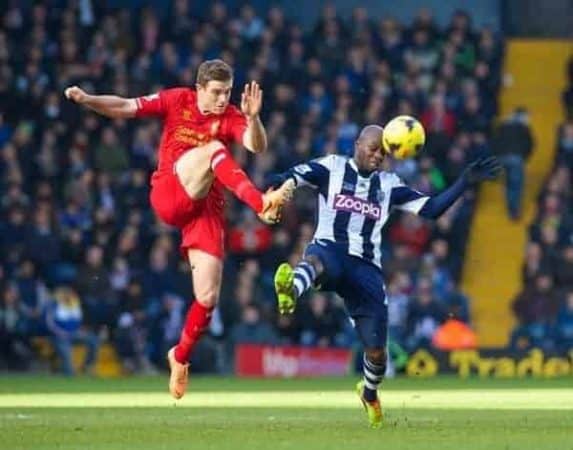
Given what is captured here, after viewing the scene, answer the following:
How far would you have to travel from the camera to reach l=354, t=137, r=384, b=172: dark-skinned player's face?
16016 mm

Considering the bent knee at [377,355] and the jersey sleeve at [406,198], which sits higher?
the jersey sleeve at [406,198]

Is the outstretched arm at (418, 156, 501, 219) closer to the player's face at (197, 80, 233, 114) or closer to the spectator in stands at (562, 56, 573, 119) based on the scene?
the player's face at (197, 80, 233, 114)

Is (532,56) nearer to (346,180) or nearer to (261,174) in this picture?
(261,174)

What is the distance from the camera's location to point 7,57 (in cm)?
2897

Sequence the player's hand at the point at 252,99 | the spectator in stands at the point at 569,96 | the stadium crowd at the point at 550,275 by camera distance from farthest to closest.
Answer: the spectator in stands at the point at 569,96 < the stadium crowd at the point at 550,275 < the player's hand at the point at 252,99

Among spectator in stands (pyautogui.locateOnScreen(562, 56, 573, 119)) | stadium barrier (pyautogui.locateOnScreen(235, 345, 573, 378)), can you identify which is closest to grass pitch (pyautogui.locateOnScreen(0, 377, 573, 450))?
stadium barrier (pyautogui.locateOnScreen(235, 345, 573, 378))

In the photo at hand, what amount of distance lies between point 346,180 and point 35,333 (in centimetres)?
1107

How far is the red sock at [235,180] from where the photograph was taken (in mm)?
15117

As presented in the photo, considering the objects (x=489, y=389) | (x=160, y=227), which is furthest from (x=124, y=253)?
(x=489, y=389)

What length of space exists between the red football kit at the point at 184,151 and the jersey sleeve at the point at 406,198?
4.28 ft

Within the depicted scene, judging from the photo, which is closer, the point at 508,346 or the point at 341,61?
the point at 508,346

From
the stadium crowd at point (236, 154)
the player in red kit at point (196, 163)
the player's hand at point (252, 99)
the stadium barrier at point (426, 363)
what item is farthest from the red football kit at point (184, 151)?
the stadium crowd at point (236, 154)

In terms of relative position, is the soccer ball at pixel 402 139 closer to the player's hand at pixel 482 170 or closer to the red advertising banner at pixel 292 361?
the player's hand at pixel 482 170

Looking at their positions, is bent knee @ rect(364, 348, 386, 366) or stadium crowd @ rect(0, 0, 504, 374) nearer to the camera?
bent knee @ rect(364, 348, 386, 366)
